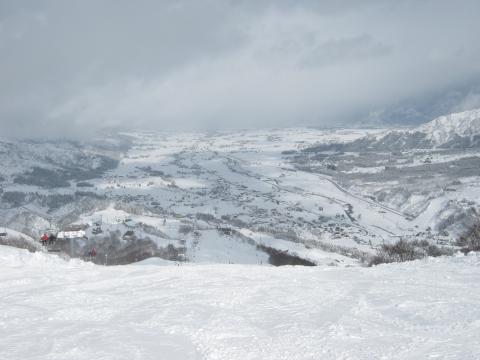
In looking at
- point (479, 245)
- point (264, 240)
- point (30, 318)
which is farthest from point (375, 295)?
point (264, 240)

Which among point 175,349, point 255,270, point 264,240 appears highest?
point 175,349

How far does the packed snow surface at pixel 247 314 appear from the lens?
16062 mm

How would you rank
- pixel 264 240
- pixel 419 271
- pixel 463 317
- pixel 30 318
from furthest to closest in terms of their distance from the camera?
1. pixel 264 240
2. pixel 419 271
3. pixel 30 318
4. pixel 463 317

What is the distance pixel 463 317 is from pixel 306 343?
641 centimetres

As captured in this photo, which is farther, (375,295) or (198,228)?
(198,228)

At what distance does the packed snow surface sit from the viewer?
16.1 metres

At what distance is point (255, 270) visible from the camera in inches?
1359

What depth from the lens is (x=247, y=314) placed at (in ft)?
68.6

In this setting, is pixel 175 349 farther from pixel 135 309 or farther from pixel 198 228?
pixel 198 228

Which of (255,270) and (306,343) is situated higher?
(306,343)

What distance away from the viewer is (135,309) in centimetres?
2242

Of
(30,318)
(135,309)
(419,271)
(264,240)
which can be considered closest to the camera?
(30,318)

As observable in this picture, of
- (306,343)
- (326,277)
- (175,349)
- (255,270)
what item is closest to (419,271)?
(326,277)

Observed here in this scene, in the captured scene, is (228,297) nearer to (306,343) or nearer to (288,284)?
(288,284)
